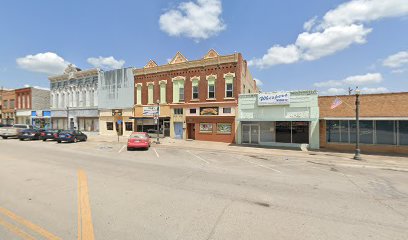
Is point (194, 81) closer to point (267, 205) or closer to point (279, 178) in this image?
point (279, 178)

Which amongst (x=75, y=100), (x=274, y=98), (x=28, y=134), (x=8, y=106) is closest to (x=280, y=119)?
(x=274, y=98)

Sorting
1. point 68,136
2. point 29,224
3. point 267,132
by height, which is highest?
point 267,132

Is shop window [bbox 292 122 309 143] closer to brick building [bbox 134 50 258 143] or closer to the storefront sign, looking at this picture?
brick building [bbox 134 50 258 143]

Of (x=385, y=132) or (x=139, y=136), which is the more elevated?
(x=385, y=132)

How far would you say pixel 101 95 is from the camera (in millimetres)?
31609

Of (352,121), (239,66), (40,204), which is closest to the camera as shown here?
(40,204)

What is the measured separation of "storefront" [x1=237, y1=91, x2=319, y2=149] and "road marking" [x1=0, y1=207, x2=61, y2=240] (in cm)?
1856

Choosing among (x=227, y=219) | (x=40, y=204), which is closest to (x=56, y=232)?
(x=40, y=204)

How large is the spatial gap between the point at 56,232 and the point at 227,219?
3.69m

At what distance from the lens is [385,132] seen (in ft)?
55.7

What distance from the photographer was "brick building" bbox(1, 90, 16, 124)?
1702 inches

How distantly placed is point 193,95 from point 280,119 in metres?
11.2

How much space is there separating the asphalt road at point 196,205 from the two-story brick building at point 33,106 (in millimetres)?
37175

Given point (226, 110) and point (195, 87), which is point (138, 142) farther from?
point (195, 87)
